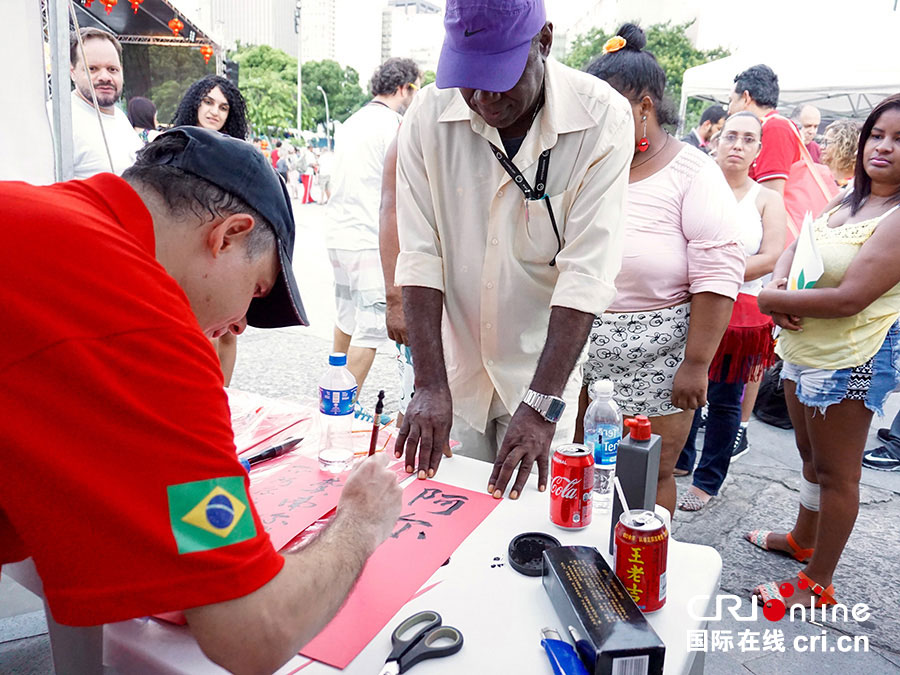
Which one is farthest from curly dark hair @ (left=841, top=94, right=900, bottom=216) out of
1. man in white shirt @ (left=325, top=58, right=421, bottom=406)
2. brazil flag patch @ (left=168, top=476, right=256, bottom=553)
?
brazil flag patch @ (left=168, top=476, right=256, bottom=553)

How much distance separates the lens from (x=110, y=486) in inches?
28.7

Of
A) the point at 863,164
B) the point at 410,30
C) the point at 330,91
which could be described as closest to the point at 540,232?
the point at 863,164

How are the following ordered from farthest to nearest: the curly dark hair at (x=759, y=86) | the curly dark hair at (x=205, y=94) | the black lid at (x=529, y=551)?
the curly dark hair at (x=759, y=86)
the curly dark hair at (x=205, y=94)
the black lid at (x=529, y=551)

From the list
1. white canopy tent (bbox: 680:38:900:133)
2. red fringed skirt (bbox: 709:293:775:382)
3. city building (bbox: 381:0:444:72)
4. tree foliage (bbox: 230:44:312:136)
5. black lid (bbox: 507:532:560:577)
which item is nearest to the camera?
black lid (bbox: 507:532:560:577)

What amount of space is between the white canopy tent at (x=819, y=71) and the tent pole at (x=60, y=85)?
22.3ft

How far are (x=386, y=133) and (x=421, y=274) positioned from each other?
209cm

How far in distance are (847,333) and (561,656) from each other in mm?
1768

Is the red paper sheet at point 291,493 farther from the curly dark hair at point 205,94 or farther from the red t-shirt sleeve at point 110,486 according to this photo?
the curly dark hair at point 205,94

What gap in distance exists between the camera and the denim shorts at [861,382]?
7.07ft

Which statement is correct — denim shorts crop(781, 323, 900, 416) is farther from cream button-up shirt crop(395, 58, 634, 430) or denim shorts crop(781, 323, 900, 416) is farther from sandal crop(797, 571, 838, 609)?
cream button-up shirt crop(395, 58, 634, 430)

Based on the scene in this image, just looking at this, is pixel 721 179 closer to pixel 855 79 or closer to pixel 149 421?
pixel 149 421

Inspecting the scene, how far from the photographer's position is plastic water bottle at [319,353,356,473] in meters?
1.63

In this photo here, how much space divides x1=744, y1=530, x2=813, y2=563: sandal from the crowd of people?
0.02 metres

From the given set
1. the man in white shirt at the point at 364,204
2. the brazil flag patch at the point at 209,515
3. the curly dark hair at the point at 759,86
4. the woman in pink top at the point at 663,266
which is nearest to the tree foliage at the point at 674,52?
the curly dark hair at the point at 759,86
